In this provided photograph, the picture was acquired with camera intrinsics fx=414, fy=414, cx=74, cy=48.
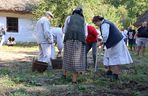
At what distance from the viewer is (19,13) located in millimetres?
34469

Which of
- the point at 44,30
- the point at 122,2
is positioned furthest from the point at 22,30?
the point at 122,2

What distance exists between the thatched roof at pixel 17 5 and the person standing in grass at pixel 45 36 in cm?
2162

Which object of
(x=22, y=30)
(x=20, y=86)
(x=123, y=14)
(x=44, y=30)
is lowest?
(x=20, y=86)

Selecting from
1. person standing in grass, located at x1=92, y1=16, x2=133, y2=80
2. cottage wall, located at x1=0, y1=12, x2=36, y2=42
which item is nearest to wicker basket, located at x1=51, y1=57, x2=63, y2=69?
person standing in grass, located at x1=92, y1=16, x2=133, y2=80

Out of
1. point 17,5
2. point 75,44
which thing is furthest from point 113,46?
point 17,5

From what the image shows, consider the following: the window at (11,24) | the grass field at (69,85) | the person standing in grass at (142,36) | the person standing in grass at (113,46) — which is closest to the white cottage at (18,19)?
the window at (11,24)

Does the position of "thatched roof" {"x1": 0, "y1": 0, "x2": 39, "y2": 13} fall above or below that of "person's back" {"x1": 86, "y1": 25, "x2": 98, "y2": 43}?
above

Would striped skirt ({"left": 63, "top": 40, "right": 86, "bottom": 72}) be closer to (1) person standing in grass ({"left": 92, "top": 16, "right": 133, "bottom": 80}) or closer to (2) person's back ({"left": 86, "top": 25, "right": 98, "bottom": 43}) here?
(1) person standing in grass ({"left": 92, "top": 16, "right": 133, "bottom": 80})

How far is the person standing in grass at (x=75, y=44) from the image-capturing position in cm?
988

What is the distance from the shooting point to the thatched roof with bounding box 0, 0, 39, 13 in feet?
111

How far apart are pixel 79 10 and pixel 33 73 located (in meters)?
2.79

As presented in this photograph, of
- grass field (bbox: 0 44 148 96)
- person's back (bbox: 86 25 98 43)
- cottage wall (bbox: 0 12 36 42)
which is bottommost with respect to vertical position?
grass field (bbox: 0 44 148 96)

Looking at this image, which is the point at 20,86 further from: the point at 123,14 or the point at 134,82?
the point at 123,14

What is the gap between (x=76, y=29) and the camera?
9.88m
